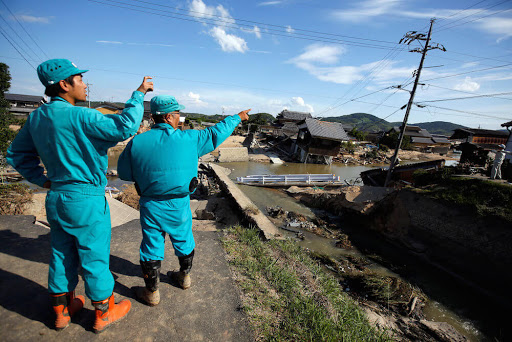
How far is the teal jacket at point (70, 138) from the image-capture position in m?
1.59

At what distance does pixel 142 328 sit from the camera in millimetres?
1950

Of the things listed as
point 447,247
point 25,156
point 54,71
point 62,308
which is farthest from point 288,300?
point 447,247

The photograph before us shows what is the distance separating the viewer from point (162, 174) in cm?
204

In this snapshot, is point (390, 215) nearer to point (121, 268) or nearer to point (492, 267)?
point (492, 267)

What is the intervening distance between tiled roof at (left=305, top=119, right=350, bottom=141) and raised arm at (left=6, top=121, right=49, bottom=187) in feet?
72.5

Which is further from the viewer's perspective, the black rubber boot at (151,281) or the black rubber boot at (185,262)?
the black rubber boot at (185,262)

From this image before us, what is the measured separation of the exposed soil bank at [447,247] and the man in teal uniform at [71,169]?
670cm

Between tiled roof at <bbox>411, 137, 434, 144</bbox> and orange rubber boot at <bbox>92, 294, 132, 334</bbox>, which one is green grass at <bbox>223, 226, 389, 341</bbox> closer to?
orange rubber boot at <bbox>92, 294, 132, 334</bbox>

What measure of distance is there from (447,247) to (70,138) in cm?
848

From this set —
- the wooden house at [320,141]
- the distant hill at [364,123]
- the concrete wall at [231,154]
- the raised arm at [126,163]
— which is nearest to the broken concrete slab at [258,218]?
the raised arm at [126,163]

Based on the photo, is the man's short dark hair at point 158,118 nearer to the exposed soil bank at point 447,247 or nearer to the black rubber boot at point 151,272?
the black rubber boot at point 151,272

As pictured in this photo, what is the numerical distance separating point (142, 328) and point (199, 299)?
0.56 m

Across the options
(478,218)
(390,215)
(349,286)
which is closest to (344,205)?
(390,215)

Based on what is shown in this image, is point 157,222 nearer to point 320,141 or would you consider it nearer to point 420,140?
point 320,141
